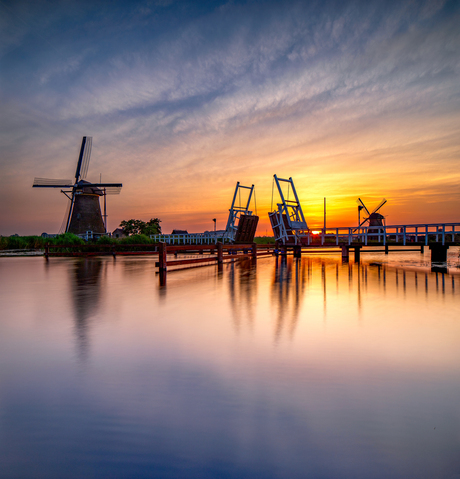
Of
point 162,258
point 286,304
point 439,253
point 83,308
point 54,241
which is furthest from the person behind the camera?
point 54,241

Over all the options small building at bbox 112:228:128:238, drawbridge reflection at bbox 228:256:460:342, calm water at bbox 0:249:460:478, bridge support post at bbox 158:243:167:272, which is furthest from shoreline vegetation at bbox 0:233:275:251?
small building at bbox 112:228:128:238

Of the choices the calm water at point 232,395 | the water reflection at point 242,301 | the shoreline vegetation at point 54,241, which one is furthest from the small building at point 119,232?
the calm water at point 232,395

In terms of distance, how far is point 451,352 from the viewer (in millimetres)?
3400

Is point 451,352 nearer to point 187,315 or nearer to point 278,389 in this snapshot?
point 278,389

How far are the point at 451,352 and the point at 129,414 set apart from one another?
10.2ft

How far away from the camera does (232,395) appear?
7.93 ft

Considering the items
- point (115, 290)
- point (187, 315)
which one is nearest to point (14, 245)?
point (115, 290)

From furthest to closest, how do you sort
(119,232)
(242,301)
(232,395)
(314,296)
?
(119,232) → (314,296) → (242,301) → (232,395)

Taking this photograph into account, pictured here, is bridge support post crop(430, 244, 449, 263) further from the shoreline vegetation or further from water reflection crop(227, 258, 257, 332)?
the shoreline vegetation

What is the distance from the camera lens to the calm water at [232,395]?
1.74 metres

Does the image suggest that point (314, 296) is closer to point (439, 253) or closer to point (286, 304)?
point (286, 304)

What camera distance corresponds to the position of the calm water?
5.70ft

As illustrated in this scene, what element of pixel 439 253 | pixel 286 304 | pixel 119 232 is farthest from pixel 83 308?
pixel 119 232

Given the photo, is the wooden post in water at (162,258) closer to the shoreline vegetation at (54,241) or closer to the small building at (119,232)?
the shoreline vegetation at (54,241)
